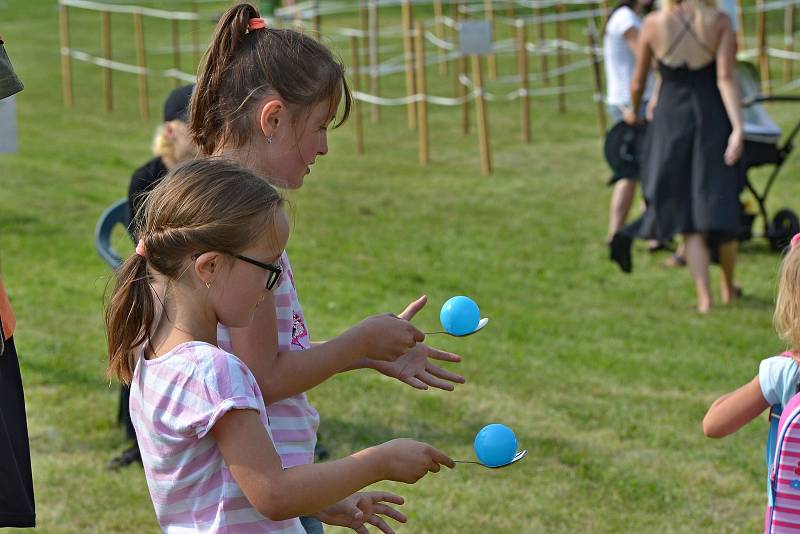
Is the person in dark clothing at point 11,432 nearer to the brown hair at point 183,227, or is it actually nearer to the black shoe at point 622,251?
the brown hair at point 183,227

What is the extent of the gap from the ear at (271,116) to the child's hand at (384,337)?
Result: 0.43 m

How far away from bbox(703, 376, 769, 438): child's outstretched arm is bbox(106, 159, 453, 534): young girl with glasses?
2.82 feet

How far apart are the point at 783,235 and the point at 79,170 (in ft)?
24.0

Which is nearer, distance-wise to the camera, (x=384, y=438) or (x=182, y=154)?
(x=182, y=154)

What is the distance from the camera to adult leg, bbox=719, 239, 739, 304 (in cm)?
718

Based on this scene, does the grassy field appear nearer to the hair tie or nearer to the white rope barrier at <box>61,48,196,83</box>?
the hair tie

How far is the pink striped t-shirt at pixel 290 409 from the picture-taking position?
2346 millimetres

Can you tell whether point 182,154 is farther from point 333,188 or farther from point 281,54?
point 333,188

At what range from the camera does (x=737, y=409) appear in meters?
2.60

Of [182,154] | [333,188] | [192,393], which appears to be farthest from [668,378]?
[333,188]

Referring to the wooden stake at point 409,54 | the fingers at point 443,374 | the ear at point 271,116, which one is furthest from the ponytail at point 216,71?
the wooden stake at point 409,54

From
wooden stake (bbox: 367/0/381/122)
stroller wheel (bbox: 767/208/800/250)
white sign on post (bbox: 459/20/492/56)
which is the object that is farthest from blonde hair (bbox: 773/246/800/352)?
wooden stake (bbox: 367/0/381/122)

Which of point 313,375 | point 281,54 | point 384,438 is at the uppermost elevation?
point 281,54

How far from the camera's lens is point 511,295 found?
7586 mm
